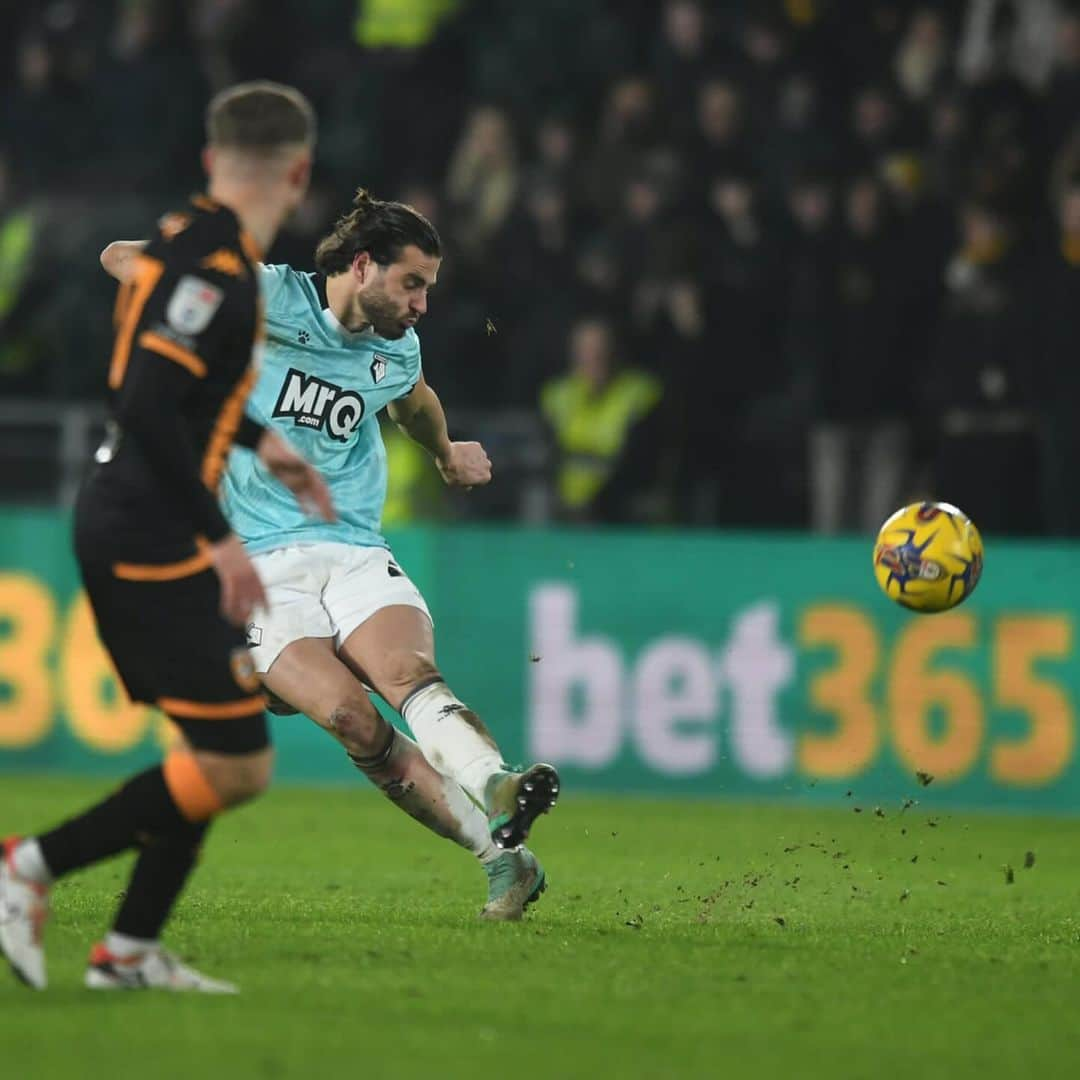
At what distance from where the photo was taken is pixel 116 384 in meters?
5.65

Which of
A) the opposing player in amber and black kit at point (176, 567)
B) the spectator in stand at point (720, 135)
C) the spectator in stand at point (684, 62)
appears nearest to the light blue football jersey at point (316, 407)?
the opposing player in amber and black kit at point (176, 567)

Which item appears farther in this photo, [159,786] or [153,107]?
[153,107]

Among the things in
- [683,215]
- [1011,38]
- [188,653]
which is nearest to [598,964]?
[188,653]

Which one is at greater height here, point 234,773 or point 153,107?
point 153,107

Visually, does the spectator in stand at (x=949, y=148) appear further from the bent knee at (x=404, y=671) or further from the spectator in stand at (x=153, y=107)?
the bent knee at (x=404, y=671)

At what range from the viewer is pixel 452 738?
7.34 meters

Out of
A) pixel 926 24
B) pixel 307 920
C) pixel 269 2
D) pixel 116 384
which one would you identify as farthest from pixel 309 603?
pixel 269 2

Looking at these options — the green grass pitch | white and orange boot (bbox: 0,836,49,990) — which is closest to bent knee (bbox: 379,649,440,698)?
the green grass pitch

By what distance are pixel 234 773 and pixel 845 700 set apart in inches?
299

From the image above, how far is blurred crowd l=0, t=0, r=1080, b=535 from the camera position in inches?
514

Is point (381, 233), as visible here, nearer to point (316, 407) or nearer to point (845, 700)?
point (316, 407)

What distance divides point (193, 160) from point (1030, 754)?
23.1ft

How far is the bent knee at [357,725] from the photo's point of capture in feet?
24.4

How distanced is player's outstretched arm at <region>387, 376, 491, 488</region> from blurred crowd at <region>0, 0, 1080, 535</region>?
17.3ft
